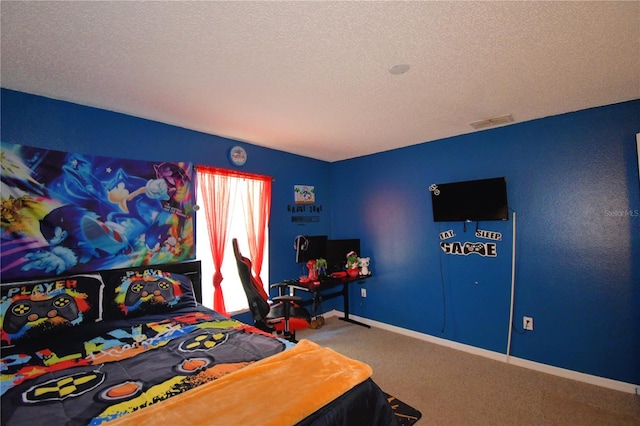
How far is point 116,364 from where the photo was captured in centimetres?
159

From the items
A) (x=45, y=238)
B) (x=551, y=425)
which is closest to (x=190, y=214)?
(x=45, y=238)

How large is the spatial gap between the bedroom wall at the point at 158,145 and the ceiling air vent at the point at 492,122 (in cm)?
230

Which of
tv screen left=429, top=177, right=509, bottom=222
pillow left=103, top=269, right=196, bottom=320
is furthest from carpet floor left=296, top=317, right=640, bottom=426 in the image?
pillow left=103, top=269, right=196, bottom=320

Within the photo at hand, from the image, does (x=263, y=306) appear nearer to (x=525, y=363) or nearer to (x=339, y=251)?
(x=339, y=251)

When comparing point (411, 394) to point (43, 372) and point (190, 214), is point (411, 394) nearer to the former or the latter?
point (43, 372)

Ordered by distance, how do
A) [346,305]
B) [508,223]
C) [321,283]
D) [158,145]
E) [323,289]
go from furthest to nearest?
1. [346,305]
2. [321,283]
3. [323,289]
4. [508,223]
5. [158,145]

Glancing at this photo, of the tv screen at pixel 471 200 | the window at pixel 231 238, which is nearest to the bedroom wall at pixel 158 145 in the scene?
the window at pixel 231 238

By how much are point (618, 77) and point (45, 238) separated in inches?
175

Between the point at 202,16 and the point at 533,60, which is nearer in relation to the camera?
the point at 202,16

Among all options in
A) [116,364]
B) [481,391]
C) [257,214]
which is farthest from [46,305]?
[481,391]

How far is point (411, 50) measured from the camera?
1727 millimetres

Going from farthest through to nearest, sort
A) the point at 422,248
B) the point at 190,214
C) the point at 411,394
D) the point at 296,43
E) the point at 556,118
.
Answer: the point at 422,248, the point at 190,214, the point at 556,118, the point at 411,394, the point at 296,43

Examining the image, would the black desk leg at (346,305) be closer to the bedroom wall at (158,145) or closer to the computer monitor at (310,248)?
the computer monitor at (310,248)

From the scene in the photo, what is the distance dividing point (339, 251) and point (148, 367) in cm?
288
